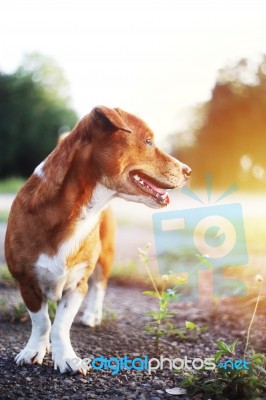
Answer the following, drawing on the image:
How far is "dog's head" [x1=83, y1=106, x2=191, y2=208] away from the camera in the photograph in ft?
9.48

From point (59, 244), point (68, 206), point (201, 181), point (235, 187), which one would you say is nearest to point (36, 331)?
point (59, 244)

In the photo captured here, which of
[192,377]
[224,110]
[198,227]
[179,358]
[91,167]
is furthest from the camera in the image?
[198,227]

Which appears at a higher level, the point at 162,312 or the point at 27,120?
the point at 27,120

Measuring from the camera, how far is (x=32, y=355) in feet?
9.98

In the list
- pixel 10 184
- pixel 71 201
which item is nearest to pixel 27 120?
pixel 10 184

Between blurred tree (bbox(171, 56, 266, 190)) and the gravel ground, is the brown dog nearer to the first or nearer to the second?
the gravel ground

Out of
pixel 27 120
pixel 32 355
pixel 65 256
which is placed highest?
pixel 27 120

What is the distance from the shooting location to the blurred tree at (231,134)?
4426 mm

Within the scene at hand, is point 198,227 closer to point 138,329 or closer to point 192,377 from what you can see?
point 138,329

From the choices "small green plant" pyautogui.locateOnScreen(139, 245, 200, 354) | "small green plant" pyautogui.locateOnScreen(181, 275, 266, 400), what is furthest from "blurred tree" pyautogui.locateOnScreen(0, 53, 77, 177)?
"small green plant" pyautogui.locateOnScreen(181, 275, 266, 400)

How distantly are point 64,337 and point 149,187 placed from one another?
0.85 metres

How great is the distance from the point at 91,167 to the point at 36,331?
89 centimetres

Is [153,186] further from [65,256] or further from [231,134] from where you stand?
[231,134]

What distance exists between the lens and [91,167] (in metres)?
2.93
